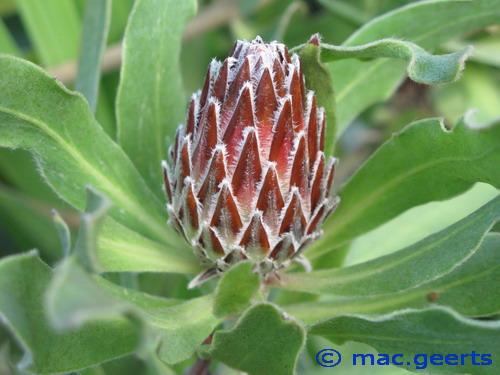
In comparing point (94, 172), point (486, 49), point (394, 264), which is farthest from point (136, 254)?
point (486, 49)

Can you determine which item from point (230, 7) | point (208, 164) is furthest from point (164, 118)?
point (230, 7)

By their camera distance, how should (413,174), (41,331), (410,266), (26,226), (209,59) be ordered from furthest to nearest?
(209,59) → (26,226) → (413,174) → (410,266) → (41,331)

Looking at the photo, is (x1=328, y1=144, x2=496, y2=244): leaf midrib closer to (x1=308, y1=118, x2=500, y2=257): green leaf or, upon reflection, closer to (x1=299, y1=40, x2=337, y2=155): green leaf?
(x1=308, y1=118, x2=500, y2=257): green leaf

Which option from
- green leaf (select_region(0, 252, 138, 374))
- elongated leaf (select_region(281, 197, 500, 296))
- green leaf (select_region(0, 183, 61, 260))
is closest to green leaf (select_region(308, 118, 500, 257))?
elongated leaf (select_region(281, 197, 500, 296))

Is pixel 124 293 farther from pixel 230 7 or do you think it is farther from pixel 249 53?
pixel 230 7

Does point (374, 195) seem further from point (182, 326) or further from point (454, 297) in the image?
point (182, 326)

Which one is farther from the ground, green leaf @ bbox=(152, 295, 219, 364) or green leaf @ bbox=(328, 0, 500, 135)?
green leaf @ bbox=(328, 0, 500, 135)
